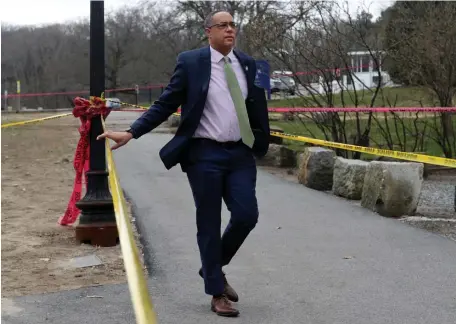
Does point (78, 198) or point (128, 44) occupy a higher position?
point (128, 44)

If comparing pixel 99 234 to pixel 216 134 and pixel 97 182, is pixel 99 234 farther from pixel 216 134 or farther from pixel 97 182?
pixel 216 134

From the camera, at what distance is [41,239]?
725cm

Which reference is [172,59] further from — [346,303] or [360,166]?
[346,303]

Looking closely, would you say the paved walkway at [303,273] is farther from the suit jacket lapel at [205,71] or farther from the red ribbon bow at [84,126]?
the suit jacket lapel at [205,71]

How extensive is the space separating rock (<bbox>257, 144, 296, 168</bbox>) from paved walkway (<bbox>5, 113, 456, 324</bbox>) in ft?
15.1

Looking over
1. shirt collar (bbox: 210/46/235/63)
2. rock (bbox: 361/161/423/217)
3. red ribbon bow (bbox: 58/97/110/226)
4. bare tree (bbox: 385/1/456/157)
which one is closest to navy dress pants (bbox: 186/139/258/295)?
shirt collar (bbox: 210/46/235/63)

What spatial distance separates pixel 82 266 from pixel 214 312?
1.78 metres

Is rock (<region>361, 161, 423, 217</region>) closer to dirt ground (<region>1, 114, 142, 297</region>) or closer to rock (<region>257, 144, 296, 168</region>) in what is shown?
dirt ground (<region>1, 114, 142, 297</region>)

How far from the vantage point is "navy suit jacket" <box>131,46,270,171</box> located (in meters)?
4.52

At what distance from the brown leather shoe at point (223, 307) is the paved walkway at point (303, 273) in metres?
0.04

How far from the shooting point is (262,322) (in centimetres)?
452

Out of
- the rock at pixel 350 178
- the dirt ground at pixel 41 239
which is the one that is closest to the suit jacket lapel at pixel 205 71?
the dirt ground at pixel 41 239

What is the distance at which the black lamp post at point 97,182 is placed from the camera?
687 cm

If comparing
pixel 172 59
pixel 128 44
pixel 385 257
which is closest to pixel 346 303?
pixel 385 257
